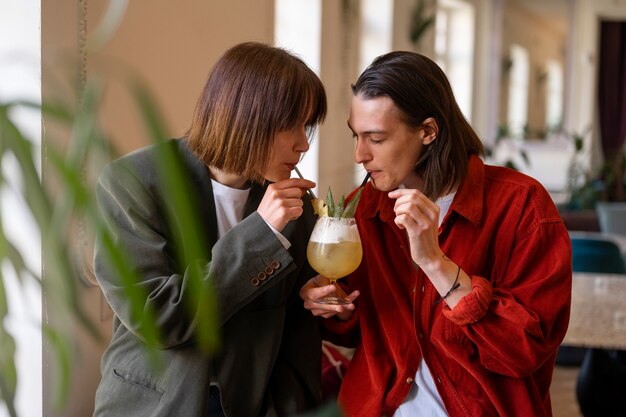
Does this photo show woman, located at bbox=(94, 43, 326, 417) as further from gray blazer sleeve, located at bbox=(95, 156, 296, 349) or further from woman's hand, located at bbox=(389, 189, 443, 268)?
woman's hand, located at bbox=(389, 189, 443, 268)

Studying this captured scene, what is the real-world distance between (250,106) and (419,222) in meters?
0.39

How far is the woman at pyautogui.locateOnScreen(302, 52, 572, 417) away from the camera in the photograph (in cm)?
165

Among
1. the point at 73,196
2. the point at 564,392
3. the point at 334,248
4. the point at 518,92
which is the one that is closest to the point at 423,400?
the point at 334,248

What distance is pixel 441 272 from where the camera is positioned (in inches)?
64.6

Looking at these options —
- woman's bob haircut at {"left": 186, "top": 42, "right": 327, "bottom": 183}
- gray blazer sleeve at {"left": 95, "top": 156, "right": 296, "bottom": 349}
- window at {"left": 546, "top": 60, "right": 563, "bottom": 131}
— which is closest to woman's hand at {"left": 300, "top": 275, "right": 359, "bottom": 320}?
gray blazer sleeve at {"left": 95, "top": 156, "right": 296, "bottom": 349}

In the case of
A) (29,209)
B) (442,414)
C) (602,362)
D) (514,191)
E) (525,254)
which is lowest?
(602,362)

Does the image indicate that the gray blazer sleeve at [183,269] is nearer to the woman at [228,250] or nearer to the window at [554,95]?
the woman at [228,250]

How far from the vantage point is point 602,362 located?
3.12m

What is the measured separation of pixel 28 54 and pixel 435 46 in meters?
7.53

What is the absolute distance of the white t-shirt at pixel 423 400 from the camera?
1757 mm

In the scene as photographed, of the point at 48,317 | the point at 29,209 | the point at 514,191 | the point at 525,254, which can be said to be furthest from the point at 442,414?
the point at 29,209

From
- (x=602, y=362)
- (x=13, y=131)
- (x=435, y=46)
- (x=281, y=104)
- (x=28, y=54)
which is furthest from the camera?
(x=435, y=46)

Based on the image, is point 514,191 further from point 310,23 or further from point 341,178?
point 341,178

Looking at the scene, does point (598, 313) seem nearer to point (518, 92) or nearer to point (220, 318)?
point (220, 318)
